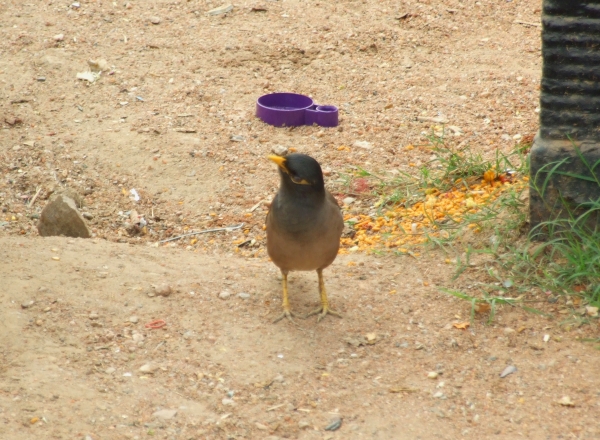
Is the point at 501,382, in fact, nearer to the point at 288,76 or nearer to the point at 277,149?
the point at 277,149

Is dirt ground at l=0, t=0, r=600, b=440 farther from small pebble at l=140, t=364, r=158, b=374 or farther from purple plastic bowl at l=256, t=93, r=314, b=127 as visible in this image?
purple plastic bowl at l=256, t=93, r=314, b=127

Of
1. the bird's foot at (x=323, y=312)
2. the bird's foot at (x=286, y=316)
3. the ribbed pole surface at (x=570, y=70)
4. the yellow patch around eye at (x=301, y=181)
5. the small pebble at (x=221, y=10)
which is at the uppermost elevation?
the ribbed pole surface at (x=570, y=70)

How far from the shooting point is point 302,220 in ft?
13.7

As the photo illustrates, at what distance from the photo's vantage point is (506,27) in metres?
8.95

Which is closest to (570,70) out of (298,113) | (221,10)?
(298,113)

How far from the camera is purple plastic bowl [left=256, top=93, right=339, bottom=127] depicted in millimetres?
6992

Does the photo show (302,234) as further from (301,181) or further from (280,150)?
(280,150)

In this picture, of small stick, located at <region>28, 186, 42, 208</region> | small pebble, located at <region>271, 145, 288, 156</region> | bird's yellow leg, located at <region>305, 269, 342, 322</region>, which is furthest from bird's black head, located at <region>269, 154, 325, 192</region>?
small stick, located at <region>28, 186, 42, 208</region>

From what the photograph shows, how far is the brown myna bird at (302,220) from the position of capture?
4102 millimetres

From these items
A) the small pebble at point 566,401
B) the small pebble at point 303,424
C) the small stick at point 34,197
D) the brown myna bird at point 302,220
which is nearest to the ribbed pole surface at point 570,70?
the brown myna bird at point 302,220

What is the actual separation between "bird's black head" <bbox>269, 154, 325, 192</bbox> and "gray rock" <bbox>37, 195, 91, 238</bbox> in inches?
78.5

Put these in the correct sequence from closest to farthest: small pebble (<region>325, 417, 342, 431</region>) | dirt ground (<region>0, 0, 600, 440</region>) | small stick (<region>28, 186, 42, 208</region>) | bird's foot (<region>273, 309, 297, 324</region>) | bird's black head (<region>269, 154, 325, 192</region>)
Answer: small pebble (<region>325, 417, 342, 431</region>) < dirt ground (<region>0, 0, 600, 440</region>) < bird's black head (<region>269, 154, 325, 192</region>) < bird's foot (<region>273, 309, 297, 324</region>) < small stick (<region>28, 186, 42, 208</region>)

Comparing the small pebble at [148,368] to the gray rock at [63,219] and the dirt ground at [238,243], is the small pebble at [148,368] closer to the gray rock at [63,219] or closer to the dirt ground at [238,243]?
the dirt ground at [238,243]

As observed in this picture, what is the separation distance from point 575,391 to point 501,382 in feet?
1.12
